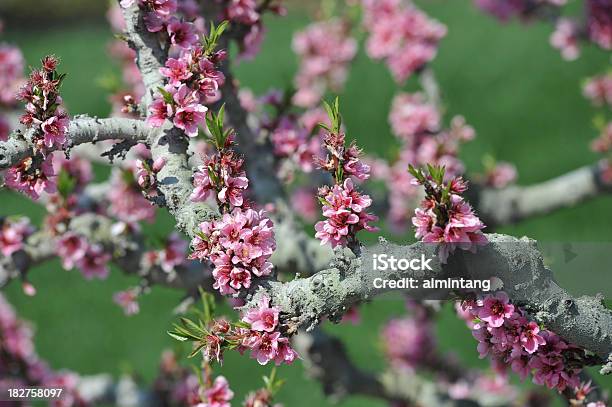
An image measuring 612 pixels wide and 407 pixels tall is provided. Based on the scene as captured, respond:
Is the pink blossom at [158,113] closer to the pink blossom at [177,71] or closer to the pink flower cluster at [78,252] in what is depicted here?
the pink blossom at [177,71]

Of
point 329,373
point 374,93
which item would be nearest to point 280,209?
point 329,373

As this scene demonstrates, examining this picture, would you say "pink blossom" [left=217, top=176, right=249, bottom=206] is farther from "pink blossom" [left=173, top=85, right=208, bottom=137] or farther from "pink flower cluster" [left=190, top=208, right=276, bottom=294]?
"pink blossom" [left=173, top=85, right=208, bottom=137]

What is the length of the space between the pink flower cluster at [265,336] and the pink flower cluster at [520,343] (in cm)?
43

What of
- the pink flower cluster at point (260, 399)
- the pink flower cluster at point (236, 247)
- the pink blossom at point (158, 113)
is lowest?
the pink flower cluster at point (260, 399)

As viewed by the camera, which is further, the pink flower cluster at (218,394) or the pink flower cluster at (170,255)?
the pink flower cluster at (170,255)

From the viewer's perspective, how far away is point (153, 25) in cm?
208

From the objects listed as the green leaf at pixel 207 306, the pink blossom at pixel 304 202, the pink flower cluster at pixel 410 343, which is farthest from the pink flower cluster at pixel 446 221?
the pink blossom at pixel 304 202

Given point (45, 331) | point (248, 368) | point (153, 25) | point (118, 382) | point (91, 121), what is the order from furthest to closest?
1. point (45, 331)
2. point (248, 368)
3. point (118, 382)
4. point (153, 25)
5. point (91, 121)

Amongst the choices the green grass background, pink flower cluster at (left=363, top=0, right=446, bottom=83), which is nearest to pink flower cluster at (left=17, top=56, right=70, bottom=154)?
pink flower cluster at (left=363, top=0, right=446, bottom=83)

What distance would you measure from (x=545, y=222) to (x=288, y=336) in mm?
5728

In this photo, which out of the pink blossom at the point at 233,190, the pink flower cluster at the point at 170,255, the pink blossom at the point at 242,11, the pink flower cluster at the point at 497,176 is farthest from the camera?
the pink flower cluster at the point at 497,176

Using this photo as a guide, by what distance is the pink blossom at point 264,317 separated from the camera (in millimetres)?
1696

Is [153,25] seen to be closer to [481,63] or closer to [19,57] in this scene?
[19,57]

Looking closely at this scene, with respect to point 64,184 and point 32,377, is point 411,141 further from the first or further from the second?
point 32,377
